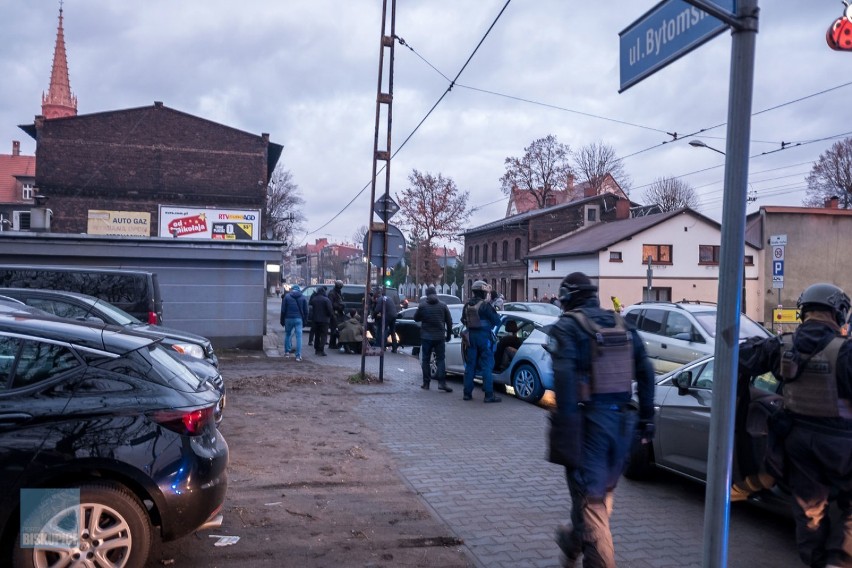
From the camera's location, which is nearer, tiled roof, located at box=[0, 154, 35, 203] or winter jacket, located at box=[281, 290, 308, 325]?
winter jacket, located at box=[281, 290, 308, 325]

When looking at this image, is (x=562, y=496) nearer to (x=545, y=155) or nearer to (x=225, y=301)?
(x=225, y=301)

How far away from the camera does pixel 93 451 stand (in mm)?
4039

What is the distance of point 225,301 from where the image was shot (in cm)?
1878

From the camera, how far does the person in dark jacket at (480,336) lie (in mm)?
11273

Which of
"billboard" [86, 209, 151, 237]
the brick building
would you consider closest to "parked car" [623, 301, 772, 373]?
the brick building

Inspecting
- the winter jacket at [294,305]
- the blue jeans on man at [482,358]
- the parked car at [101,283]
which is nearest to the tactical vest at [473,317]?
the blue jeans on man at [482,358]

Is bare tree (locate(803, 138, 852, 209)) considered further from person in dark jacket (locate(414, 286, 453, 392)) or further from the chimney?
person in dark jacket (locate(414, 286, 453, 392))

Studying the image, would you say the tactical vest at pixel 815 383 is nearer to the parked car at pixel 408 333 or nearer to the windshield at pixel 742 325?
the windshield at pixel 742 325

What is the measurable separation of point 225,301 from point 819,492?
1651 centimetres

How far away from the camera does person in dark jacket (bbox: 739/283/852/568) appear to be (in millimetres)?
4008

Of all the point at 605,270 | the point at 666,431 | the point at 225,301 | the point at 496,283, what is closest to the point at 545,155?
the point at 496,283

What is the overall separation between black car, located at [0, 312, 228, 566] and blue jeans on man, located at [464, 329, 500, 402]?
23.6 ft

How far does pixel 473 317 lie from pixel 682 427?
5224mm

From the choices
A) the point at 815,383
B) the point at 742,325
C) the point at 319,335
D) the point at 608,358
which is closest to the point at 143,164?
the point at 319,335
